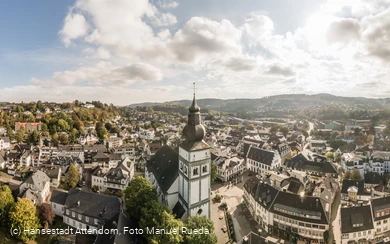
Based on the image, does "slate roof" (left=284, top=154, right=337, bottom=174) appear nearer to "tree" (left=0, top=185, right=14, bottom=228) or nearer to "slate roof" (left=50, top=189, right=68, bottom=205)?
"slate roof" (left=50, top=189, right=68, bottom=205)

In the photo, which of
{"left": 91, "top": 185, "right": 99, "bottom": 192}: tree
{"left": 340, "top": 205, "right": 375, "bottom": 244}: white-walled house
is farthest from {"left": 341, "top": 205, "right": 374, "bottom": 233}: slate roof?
{"left": 91, "top": 185, "right": 99, "bottom": 192}: tree

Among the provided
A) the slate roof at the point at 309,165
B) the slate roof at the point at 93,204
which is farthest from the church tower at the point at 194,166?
the slate roof at the point at 309,165

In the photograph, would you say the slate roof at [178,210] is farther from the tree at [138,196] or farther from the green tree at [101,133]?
the green tree at [101,133]

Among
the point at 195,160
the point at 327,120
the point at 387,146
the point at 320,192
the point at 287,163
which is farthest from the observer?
the point at 327,120

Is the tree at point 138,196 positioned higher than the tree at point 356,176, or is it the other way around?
the tree at point 138,196

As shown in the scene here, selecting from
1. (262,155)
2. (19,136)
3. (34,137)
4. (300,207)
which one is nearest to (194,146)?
(300,207)

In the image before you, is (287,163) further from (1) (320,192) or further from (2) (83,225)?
(2) (83,225)

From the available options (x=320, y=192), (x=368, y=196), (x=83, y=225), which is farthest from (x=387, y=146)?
(x=83, y=225)

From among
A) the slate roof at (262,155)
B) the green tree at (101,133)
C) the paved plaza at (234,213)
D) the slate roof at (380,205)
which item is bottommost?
the paved plaza at (234,213)
